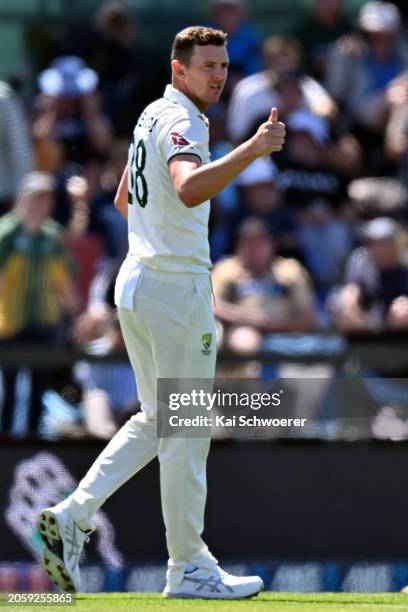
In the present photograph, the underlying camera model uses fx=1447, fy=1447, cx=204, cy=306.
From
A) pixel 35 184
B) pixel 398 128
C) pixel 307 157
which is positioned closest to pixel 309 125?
pixel 307 157

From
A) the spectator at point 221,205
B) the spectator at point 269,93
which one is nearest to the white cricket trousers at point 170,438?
the spectator at point 221,205

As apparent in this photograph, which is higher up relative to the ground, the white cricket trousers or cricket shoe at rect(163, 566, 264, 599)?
the white cricket trousers

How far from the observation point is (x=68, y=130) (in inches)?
436

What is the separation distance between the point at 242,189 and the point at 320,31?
2.08 meters

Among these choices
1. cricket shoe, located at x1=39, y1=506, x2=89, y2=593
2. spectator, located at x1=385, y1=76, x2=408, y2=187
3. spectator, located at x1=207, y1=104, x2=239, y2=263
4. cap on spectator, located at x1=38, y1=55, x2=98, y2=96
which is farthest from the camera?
spectator, located at x1=385, y1=76, x2=408, y2=187

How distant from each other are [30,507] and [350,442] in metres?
1.63

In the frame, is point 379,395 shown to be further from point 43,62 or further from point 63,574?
point 43,62

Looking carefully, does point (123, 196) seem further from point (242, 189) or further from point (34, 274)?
point (242, 189)

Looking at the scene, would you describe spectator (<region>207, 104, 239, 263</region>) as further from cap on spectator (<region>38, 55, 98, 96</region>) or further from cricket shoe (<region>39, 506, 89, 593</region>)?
cricket shoe (<region>39, 506, 89, 593</region>)

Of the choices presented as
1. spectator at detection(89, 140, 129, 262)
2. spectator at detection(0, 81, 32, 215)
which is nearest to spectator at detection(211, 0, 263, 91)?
spectator at detection(89, 140, 129, 262)

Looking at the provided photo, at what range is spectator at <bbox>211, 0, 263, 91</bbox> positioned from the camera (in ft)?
37.6

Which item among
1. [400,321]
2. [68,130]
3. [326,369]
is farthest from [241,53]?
[326,369]

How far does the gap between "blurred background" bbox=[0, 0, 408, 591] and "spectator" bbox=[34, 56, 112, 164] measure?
0.05 feet

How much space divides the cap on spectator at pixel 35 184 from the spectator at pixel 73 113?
0.58 meters
